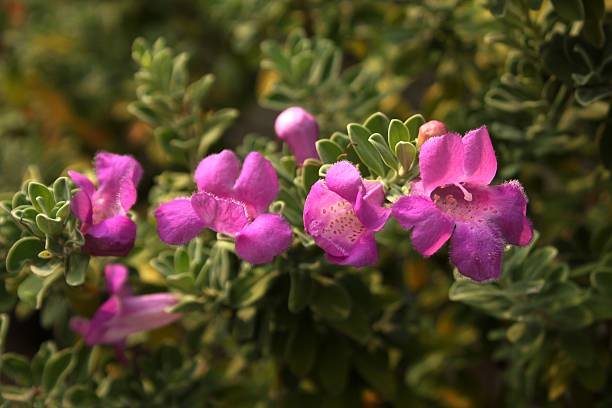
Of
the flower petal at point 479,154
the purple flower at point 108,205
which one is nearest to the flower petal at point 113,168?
the purple flower at point 108,205

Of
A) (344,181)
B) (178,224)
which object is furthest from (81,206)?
(344,181)

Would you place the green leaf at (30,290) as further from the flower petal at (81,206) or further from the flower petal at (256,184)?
the flower petal at (256,184)

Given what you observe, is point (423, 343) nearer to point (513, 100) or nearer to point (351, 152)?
point (513, 100)

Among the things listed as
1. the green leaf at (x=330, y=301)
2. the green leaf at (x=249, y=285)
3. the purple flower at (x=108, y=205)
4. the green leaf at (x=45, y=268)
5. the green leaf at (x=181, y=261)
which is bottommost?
the green leaf at (x=330, y=301)

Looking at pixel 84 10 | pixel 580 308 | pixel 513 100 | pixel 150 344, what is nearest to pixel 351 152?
pixel 513 100

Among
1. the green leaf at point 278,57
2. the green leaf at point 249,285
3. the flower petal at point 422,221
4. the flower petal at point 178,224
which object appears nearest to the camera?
the flower petal at point 422,221

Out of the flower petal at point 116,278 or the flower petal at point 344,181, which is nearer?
the flower petal at point 344,181

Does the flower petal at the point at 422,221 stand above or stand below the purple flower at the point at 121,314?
above
